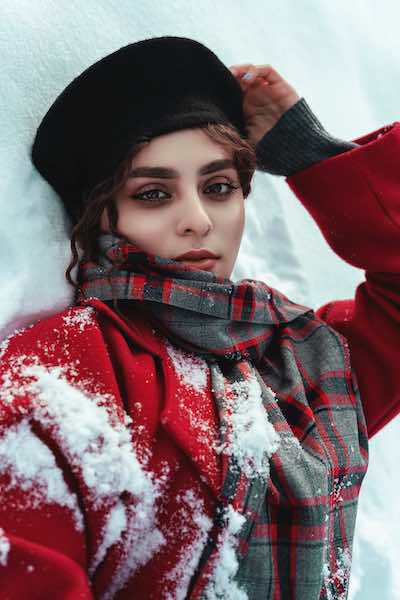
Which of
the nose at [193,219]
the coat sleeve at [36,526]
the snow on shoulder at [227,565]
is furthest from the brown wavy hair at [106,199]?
the snow on shoulder at [227,565]

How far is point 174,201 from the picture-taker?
89 cm

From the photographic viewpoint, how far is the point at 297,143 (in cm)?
114

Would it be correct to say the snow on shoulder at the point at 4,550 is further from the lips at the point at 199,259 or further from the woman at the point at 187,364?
the lips at the point at 199,259

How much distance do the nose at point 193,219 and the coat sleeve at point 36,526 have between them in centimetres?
39

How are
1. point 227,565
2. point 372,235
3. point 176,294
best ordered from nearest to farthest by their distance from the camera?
point 227,565 → point 176,294 → point 372,235

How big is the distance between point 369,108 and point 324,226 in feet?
4.01

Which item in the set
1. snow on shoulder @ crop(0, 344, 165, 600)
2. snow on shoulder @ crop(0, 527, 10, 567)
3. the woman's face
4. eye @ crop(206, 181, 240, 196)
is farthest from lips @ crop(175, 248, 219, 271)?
snow on shoulder @ crop(0, 527, 10, 567)

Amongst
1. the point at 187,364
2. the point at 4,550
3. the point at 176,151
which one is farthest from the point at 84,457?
the point at 176,151

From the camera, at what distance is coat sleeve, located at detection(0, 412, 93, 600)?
0.62 metres

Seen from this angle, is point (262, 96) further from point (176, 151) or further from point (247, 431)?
point (247, 431)

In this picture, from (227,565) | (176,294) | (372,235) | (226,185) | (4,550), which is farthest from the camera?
(372,235)

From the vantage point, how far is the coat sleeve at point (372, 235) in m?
1.07

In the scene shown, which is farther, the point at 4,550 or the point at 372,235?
the point at 372,235

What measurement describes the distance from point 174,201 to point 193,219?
5 centimetres
